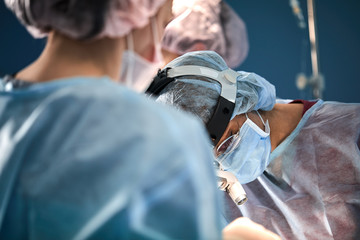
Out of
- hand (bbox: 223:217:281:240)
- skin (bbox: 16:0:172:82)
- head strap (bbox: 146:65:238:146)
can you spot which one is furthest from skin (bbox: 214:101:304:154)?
skin (bbox: 16:0:172:82)

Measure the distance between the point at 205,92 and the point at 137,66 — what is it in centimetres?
73

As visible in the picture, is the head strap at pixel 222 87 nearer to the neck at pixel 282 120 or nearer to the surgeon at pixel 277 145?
the surgeon at pixel 277 145

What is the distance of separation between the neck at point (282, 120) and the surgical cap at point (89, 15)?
114 cm

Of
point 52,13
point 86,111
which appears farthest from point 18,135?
point 52,13

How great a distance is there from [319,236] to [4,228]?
56.4 inches

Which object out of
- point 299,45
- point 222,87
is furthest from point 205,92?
point 299,45

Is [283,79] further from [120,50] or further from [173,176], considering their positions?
[173,176]

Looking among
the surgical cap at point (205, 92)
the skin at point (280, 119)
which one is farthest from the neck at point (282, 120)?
the surgical cap at point (205, 92)

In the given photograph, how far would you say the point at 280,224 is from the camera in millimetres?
1807

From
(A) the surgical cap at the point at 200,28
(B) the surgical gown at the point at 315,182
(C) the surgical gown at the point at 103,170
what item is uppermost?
(C) the surgical gown at the point at 103,170

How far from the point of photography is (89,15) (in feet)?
2.28

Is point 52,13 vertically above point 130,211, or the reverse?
point 52,13

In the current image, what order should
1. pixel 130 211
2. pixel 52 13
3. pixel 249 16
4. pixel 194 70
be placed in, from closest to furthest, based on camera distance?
pixel 130 211
pixel 52 13
pixel 194 70
pixel 249 16

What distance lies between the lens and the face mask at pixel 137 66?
31.3 inches
